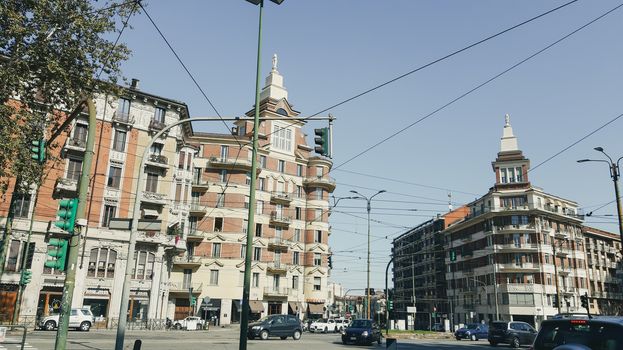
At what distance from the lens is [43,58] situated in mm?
15859

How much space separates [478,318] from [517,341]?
43.2 metres

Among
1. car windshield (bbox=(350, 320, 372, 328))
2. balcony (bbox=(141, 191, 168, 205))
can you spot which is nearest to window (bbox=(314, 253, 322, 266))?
balcony (bbox=(141, 191, 168, 205))

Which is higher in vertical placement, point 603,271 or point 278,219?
point 278,219

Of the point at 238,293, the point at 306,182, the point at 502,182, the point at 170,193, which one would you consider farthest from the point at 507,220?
the point at 170,193

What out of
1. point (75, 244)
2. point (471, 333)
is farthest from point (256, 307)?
point (75, 244)

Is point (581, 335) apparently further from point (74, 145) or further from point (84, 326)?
point (74, 145)

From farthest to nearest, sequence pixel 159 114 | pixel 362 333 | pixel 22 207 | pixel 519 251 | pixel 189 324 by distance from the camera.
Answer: pixel 519 251 → pixel 159 114 → pixel 189 324 → pixel 22 207 → pixel 362 333

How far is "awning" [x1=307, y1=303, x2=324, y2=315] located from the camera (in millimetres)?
56859

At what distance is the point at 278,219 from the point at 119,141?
21.4 metres

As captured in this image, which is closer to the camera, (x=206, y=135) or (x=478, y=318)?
(x=206, y=135)

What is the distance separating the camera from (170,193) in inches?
1689

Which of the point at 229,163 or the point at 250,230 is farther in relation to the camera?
the point at 229,163

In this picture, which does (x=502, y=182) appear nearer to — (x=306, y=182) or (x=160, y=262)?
(x=306, y=182)

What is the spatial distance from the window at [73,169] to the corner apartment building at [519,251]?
48.4m
